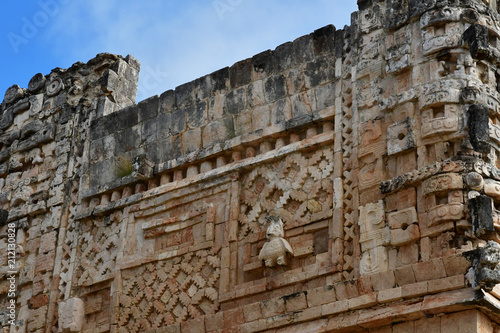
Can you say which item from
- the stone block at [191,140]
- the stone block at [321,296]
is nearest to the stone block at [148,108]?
the stone block at [191,140]

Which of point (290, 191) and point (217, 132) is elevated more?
point (217, 132)

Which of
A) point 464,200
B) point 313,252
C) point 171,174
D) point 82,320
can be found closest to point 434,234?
point 464,200

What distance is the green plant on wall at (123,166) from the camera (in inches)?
489

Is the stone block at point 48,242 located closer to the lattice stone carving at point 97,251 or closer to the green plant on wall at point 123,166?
the lattice stone carving at point 97,251

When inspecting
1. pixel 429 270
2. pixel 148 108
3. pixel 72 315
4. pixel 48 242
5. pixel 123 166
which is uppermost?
pixel 148 108

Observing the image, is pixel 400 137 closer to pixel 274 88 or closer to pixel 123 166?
pixel 274 88

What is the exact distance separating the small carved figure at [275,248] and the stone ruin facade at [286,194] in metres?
0.02

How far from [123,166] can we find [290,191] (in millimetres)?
2774

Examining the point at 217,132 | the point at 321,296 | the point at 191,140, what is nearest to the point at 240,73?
the point at 217,132

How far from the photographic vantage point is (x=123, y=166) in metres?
12.5

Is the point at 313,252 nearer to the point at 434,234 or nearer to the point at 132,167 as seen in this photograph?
the point at 434,234

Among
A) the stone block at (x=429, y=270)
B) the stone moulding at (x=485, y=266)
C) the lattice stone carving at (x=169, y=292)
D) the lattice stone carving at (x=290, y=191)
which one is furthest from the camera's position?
the lattice stone carving at (x=169, y=292)

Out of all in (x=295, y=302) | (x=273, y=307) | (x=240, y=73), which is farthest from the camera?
(x=240, y=73)

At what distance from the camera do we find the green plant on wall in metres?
12.4
